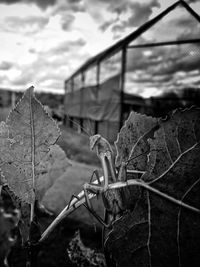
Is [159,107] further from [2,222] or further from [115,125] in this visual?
[2,222]

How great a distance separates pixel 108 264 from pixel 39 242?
135 mm

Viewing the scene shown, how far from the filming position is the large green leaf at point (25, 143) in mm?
485

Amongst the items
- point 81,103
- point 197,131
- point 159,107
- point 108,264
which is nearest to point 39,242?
point 108,264

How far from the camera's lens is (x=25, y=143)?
50cm

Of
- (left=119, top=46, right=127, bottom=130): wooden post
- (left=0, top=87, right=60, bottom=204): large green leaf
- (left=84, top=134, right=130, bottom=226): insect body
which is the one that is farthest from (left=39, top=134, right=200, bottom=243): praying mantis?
(left=119, top=46, right=127, bottom=130): wooden post

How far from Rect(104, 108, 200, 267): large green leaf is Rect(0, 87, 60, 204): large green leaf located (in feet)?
0.63

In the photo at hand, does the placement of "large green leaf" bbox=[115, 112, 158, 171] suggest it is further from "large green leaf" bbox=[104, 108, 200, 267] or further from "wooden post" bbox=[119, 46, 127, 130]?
"wooden post" bbox=[119, 46, 127, 130]

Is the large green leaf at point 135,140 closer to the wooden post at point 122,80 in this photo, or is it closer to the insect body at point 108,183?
the insect body at point 108,183

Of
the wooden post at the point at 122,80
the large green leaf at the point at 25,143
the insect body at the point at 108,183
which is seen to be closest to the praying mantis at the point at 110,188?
the insect body at the point at 108,183

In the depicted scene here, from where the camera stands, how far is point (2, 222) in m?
0.35

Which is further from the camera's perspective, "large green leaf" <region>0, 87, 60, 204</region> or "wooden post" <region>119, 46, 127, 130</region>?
"wooden post" <region>119, 46, 127, 130</region>

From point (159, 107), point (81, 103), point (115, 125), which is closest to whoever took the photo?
point (159, 107)

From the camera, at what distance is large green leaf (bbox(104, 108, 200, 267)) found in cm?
39

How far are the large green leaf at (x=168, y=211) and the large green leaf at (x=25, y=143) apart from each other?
19 cm
